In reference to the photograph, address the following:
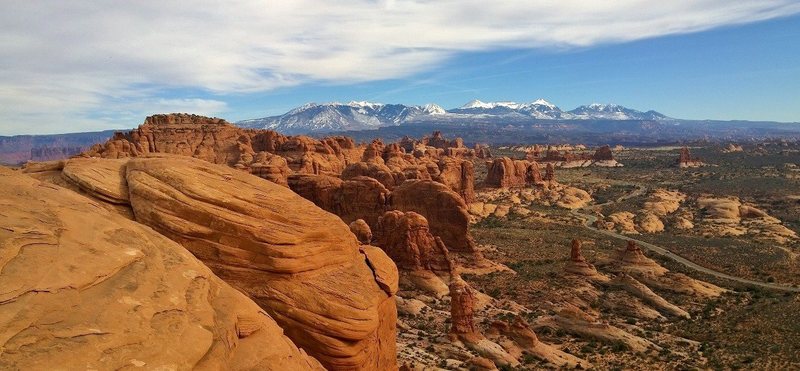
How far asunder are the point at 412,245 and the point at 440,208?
39.3 feet

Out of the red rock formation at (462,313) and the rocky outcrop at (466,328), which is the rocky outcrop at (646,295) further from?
the red rock formation at (462,313)

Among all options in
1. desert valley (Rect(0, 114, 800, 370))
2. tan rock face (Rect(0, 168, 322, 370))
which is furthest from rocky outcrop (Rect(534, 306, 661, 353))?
tan rock face (Rect(0, 168, 322, 370))

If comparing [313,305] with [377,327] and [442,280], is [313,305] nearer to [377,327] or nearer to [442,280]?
[377,327]

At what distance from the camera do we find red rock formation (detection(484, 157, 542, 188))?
439 ft

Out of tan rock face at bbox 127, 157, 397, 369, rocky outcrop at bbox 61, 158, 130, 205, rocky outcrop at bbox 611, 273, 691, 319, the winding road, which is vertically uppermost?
rocky outcrop at bbox 61, 158, 130, 205

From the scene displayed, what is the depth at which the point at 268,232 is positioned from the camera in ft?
59.0

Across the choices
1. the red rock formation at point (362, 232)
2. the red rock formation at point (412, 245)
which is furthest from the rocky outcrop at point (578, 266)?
the red rock formation at point (362, 232)

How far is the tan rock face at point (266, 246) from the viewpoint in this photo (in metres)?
17.3

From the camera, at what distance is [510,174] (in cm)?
13600

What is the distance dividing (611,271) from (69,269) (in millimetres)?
63604

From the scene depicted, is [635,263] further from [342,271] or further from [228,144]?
[228,144]

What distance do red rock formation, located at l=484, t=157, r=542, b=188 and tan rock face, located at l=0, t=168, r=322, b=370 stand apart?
121653 millimetres

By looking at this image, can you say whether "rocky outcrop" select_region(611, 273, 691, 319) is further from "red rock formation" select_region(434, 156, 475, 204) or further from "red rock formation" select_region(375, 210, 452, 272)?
→ "red rock formation" select_region(434, 156, 475, 204)

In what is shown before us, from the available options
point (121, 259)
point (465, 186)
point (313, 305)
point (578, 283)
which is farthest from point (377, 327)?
point (465, 186)
